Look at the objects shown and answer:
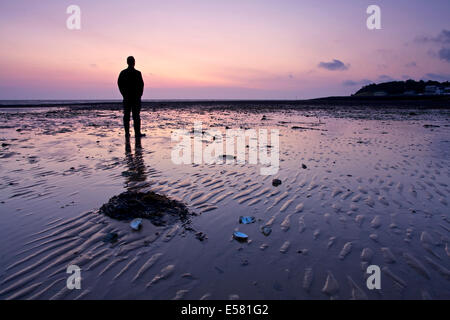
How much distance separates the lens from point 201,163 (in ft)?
25.9

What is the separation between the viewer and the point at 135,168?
7.19m

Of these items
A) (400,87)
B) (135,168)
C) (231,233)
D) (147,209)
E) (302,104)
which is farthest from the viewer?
(400,87)

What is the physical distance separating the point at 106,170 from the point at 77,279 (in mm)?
4455

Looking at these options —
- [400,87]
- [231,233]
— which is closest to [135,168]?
[231,233]

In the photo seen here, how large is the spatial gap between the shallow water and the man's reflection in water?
77mm

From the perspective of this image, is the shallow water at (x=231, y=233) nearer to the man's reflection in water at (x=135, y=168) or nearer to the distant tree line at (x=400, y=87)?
the man's reflection in water at (x=135, y=168)

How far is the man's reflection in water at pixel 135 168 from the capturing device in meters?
6.09

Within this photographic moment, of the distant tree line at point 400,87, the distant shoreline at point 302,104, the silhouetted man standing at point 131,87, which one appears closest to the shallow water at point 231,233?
the silhouetted man standing at point 131,87

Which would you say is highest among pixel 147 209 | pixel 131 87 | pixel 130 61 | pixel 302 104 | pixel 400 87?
pixel 400 87

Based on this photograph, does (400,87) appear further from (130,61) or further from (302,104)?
(130,61)

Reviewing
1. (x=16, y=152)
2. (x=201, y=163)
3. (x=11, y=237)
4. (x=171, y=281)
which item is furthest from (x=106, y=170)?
(x=171, y=281)

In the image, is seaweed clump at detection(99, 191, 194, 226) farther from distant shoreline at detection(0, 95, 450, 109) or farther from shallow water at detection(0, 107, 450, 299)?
distant shoreline at detection(0, 95, 450, 109)

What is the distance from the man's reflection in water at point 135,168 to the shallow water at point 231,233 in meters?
0.08

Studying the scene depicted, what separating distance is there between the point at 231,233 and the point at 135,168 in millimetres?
4185
